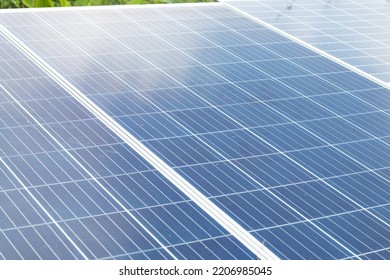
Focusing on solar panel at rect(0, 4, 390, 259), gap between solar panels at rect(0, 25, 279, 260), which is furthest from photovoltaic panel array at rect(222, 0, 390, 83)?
gap between solar panels at rect(0, 25, 279, 260)

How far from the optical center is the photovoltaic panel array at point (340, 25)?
508 inches

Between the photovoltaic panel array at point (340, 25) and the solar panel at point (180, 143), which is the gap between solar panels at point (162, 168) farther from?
the photovoltaic panel array at point (340, 25)

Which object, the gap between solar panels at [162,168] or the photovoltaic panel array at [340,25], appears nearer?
the gap between solar panels at [162,168]

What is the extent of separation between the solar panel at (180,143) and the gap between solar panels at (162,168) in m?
0.02

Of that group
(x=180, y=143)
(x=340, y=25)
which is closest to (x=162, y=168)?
(x=180, y=143)

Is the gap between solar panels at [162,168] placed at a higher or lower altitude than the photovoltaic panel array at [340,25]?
higher

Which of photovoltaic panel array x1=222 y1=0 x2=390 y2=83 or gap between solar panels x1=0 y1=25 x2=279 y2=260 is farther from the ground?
gap between solar panels x1=0 y1=25 x2=279 y2=260

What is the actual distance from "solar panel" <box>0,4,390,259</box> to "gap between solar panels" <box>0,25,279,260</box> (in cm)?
2

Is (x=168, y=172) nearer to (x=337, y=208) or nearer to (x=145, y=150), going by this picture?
(x=145, y=150)

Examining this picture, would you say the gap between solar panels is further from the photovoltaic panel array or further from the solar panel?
the photovoltaic panel array

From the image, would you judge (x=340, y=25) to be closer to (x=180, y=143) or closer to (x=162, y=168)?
(x=180, y=143)

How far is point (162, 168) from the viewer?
880 centimetres

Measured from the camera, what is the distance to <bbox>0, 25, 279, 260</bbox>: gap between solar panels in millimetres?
7727

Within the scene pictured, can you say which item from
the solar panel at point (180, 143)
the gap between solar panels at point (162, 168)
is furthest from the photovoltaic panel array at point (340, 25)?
the gap between solar panels at point (162, 168)
